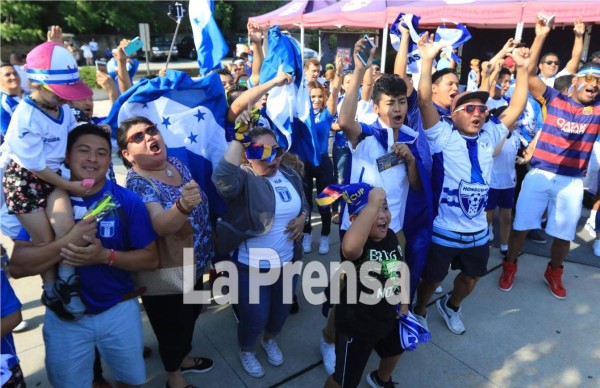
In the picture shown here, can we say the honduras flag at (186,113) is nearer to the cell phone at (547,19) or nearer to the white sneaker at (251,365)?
the white sneaker at (251,365)

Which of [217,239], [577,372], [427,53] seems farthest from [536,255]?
[217,239]

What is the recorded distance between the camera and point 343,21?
1127 centimetres

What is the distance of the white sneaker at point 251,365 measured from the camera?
2932 mm

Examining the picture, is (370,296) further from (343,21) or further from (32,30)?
(32,30)

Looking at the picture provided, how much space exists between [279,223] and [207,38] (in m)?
1.75

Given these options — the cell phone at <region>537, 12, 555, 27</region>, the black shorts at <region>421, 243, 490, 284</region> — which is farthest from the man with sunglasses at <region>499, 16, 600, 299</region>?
the black shorts at <region>421, 243, 490, 284</region>

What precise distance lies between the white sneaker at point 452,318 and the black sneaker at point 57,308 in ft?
8.98

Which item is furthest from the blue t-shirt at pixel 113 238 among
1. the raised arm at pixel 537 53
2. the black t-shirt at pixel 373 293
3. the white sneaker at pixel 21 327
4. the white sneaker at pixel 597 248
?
the white sneaker at pixel 597 248

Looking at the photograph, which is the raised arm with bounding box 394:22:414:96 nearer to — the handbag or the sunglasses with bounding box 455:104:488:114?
the sunglasses with bounding box 455:104:488:114

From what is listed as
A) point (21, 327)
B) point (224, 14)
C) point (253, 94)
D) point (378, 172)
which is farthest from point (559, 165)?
point (224, 14)

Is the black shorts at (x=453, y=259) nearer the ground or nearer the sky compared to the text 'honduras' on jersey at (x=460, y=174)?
nearer the ground

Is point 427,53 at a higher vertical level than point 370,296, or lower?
higher

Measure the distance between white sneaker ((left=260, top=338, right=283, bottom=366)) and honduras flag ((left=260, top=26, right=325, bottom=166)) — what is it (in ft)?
4.55

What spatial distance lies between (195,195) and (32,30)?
1086 inches
